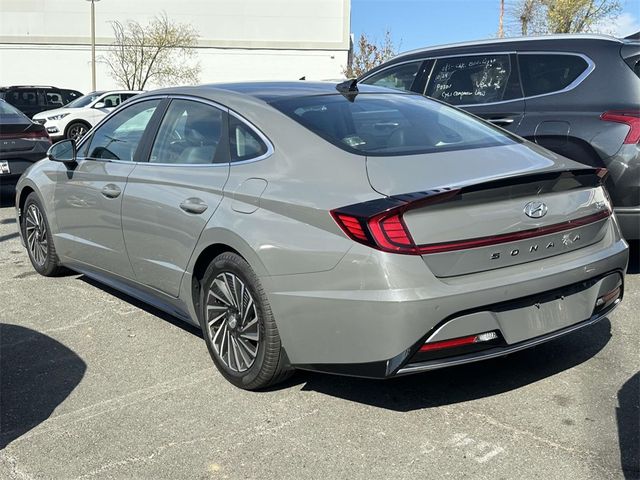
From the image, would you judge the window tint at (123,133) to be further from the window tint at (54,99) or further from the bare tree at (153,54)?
the bare tree at (153,54)

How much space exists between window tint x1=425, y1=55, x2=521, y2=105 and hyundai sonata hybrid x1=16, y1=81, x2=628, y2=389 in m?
1.84

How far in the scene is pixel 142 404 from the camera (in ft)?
11.3

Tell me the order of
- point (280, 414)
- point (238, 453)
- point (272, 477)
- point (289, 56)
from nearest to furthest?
point (272, 477)
point (238, 453)
point (280, 414)
point (289, 56)

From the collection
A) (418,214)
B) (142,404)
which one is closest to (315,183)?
(418,214)

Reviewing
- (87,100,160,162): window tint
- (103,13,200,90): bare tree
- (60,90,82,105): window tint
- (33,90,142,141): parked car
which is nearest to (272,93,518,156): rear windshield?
(87,100,160,162): window tint

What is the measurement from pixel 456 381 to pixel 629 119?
2.53 meters

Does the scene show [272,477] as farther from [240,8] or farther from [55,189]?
[240,8]

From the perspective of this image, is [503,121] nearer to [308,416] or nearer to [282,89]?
[282,89]

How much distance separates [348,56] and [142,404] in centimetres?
4529

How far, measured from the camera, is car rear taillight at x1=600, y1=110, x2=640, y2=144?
4.85 metres

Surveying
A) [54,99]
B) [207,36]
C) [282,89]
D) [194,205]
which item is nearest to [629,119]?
[282,89]

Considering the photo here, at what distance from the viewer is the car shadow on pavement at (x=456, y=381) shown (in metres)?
3.42

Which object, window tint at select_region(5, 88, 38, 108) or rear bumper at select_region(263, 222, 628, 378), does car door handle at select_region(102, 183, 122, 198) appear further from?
window tint at select_region(5, 88, 38, 108)

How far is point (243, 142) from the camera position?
363 cm
